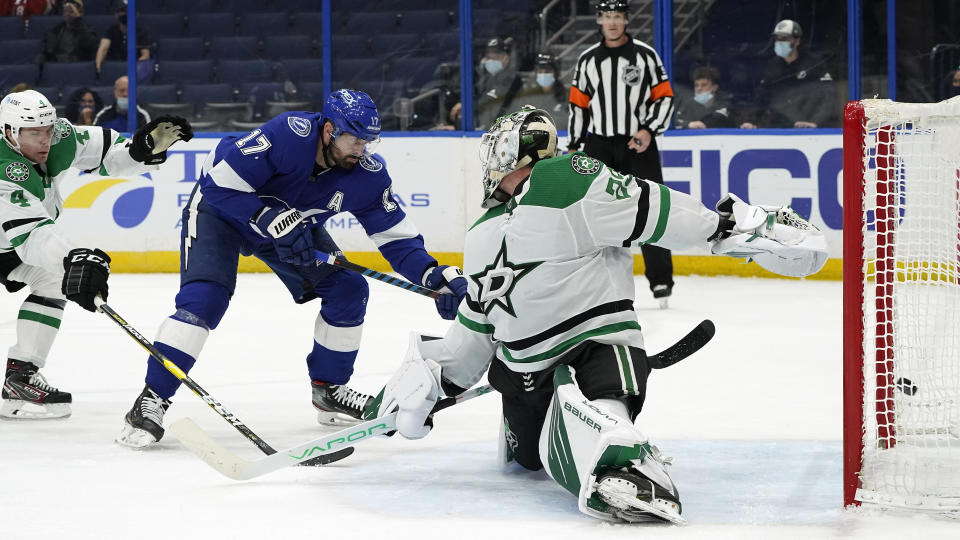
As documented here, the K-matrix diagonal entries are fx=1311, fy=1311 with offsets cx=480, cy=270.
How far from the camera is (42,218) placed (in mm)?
3668

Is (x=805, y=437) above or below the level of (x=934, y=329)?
below

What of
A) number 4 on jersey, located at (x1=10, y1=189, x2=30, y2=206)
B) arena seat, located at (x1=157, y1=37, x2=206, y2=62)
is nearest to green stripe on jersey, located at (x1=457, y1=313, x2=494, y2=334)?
number 4 on jersey, located at (x1=10, y1=189, x2=30, y2=206)

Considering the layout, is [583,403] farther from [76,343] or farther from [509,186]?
[76,343]

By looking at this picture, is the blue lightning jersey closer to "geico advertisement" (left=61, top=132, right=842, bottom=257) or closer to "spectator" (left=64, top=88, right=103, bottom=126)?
"geico advertisement" (left=61, top=132, right=842, bottom=257)

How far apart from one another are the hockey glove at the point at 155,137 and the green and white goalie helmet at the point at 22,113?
1.06 feet

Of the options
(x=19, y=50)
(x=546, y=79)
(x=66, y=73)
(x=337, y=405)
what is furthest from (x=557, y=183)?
(x=19, y=50)

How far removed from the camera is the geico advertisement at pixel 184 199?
7.37 metres

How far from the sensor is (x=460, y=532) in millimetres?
2578

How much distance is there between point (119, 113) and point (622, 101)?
10.7 ft

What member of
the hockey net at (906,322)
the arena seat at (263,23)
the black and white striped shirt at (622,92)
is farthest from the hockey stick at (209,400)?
the arena seat at (263,23)

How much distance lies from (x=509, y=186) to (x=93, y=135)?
5.81ft

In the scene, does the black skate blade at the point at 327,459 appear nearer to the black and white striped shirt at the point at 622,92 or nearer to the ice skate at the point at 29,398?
the ice skate at the point at 29,398

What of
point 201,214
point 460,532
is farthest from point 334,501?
point 201,214

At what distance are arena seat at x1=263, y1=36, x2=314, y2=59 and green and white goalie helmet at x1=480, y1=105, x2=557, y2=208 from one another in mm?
5003
